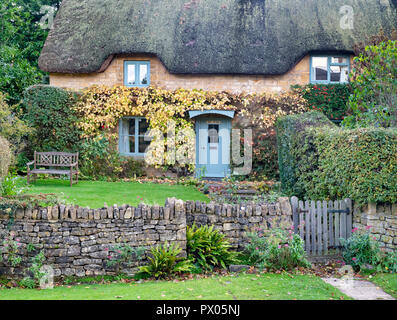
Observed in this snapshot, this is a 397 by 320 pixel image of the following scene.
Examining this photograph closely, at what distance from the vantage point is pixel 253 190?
1332 cm

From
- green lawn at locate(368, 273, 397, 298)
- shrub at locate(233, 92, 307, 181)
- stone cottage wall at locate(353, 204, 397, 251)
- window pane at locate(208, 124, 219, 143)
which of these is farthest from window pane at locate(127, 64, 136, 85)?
green lawn at locate(368, 273, 397, 298)

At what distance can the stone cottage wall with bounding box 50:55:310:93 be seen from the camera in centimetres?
1648

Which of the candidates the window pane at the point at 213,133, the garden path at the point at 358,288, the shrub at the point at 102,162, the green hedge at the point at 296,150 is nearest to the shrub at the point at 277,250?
the garden path at the point at 358,288

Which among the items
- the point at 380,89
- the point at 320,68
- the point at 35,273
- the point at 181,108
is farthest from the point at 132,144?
the point at 35,273

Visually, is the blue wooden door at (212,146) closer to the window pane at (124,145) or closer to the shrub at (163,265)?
the window pane at (124,145)

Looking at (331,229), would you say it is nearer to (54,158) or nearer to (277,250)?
(277,250)

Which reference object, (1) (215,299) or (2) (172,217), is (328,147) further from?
(1) (215,299)

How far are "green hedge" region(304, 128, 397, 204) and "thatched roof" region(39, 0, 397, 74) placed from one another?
25.3 ft

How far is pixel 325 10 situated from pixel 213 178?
8125 millimetres

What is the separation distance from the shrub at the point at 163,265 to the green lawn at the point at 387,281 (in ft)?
10.5

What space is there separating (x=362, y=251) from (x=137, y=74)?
11460 millimetres

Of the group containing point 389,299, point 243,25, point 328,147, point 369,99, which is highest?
point 243,25

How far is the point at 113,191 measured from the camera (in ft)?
41.4
